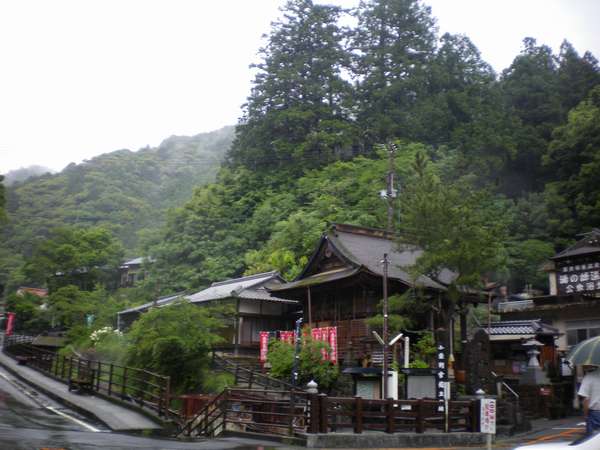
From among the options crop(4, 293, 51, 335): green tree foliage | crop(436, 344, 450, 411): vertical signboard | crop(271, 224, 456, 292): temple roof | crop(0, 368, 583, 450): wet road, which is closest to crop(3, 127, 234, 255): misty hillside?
crop(4, 293, 51, 335): green tree foliage

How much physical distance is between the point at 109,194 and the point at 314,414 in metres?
78.3

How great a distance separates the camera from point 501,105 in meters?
61.7

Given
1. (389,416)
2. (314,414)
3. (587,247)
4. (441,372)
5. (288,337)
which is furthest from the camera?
(587,247)

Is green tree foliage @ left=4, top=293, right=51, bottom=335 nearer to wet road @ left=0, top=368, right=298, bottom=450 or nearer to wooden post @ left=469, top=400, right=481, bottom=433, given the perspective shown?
wet road @ left=0, top=368, right=298, bottom=450

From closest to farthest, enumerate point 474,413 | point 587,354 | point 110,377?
point 587,354, point 474,413, point 110,377

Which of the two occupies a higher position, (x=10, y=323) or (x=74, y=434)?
(x=10, y=323)

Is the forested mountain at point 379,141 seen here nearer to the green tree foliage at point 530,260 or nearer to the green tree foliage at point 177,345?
the green tree foliage at point 530,260

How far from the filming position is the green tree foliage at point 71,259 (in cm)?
5169

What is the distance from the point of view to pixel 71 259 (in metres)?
52.3

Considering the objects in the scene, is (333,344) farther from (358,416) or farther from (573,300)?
(573,300)

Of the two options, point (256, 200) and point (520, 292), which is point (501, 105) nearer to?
point (520, 292)

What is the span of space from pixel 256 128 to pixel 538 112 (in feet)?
90.1

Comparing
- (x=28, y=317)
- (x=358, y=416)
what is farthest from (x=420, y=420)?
(x=28, y=317)

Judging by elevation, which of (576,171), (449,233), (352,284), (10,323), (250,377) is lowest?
(250,377)
